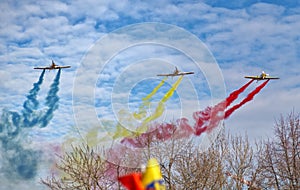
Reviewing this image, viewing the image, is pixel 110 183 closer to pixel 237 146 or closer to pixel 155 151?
pixel 155 151

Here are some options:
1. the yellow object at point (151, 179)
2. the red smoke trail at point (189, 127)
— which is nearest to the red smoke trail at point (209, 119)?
the red smoke trail at point (189, 127)

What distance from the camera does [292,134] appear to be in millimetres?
36125

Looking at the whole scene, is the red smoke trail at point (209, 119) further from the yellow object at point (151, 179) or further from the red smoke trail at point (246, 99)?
the yellow object at point (151, 179)

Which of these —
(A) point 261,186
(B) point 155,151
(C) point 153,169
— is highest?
(B) point 155,151

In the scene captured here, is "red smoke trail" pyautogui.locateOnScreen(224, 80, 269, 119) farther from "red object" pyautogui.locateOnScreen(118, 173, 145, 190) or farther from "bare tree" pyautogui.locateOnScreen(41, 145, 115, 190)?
"red object" pyautogui.locateOnScreen(118, 173, 145, 190)

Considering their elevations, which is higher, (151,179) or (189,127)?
(189,127)

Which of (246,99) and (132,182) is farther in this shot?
(246,99)

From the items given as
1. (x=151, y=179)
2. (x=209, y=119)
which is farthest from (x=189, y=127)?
(x=151, y=179)

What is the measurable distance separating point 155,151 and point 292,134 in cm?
1104

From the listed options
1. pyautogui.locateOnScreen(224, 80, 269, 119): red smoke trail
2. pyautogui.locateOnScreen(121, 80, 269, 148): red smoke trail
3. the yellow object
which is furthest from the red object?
pyautogui.locateOnScreen(224, 80, 269, 119): red smoke trail

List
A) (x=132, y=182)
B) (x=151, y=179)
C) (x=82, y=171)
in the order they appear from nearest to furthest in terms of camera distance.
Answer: (x=132, y=182) → (x=151, y=179) → (x=82, y=171)

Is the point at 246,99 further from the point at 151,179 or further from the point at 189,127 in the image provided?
the point at 151,179

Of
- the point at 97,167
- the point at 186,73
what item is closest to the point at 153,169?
the point at 186,73

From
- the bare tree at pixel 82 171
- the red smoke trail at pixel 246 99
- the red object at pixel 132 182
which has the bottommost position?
the red object at pixel 132 182
